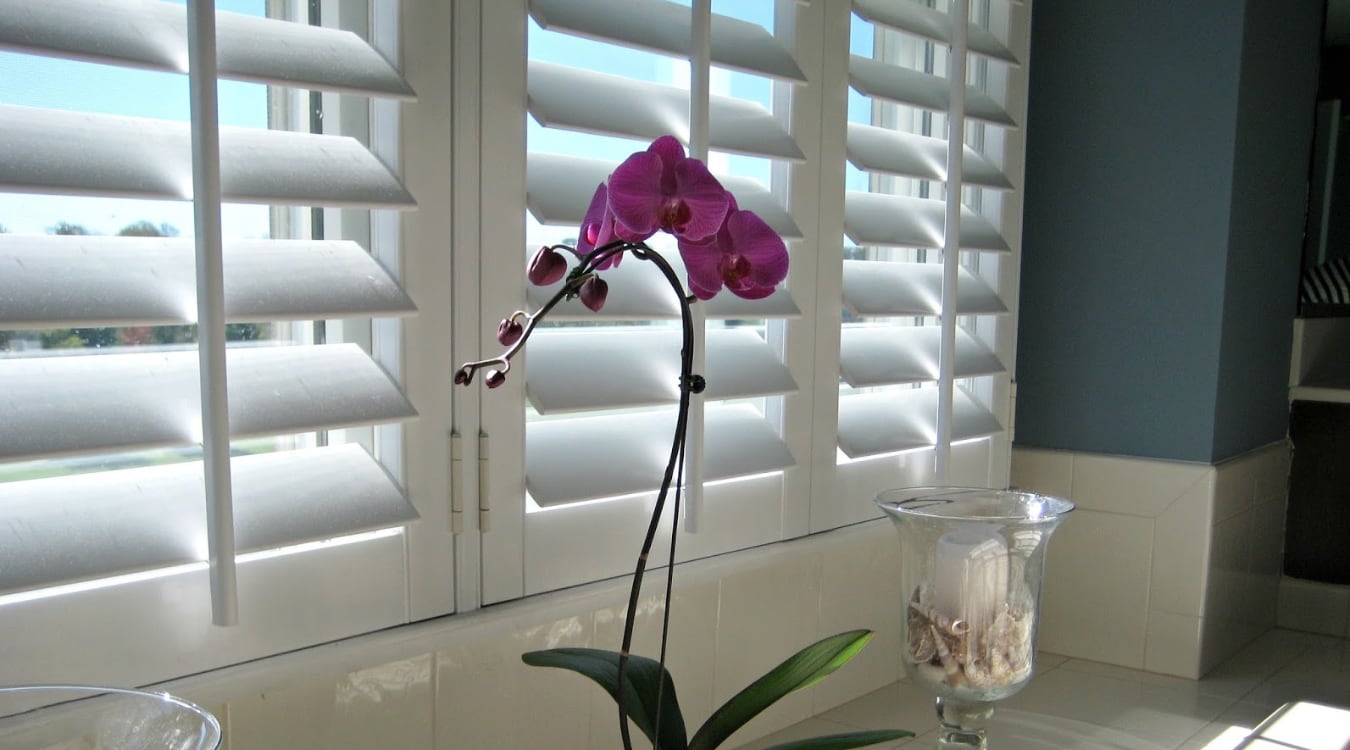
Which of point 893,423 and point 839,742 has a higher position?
point 893,423

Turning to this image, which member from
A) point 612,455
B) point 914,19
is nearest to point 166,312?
point 612,455

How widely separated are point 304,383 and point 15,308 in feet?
0.71

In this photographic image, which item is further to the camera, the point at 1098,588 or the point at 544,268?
the point at 1098,588

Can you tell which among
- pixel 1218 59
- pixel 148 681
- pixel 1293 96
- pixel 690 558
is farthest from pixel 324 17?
pixel 1293 96

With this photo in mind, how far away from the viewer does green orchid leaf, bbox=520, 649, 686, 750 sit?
33.2 inches

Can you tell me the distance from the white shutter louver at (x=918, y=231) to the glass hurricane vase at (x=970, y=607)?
43 cm

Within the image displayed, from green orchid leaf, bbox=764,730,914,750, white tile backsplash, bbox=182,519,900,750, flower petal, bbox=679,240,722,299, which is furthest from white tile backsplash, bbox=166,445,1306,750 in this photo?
flower petal, bbox=679,240,722,299

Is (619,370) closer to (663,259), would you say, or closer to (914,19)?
(663,259)

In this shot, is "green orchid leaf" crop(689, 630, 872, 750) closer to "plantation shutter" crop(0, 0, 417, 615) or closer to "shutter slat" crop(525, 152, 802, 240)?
"plantation shutter" crop(0, 0, 417, 615)

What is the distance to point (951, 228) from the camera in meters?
1.53

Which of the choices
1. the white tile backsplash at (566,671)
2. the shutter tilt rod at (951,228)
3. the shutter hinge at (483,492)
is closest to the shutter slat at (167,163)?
the shutter hinge at (483,492)

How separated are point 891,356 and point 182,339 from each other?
0.92 m

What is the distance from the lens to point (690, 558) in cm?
125

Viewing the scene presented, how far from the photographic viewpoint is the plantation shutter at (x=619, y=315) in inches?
40.8
